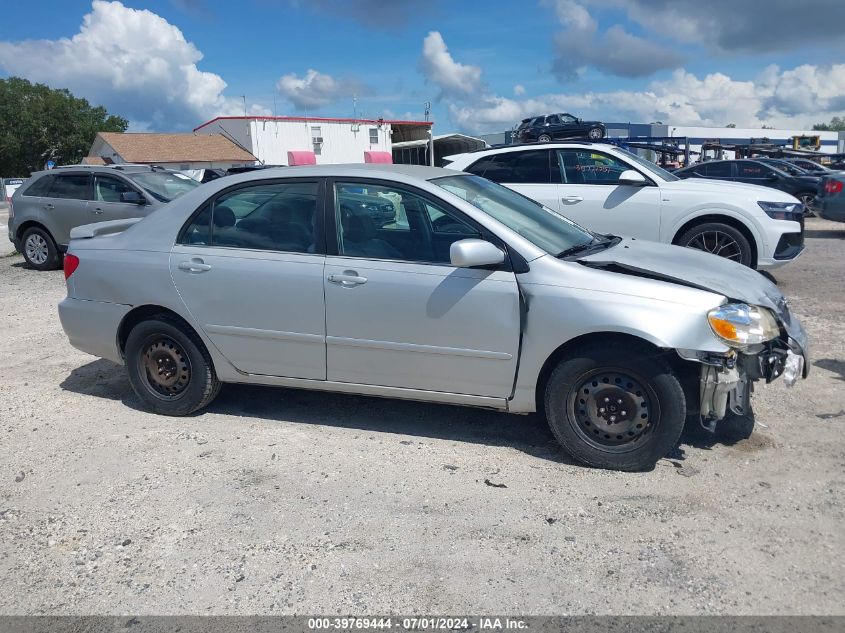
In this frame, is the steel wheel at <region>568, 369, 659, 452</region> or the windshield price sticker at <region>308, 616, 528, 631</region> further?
the steel wheel at <region>568, 369, 659, 452</region>

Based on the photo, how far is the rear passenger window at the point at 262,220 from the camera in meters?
4.63

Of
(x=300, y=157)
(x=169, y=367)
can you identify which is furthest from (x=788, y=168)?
(x=300, y=157)

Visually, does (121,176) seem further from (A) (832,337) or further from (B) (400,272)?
(A) (832,337)

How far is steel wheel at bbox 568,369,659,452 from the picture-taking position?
12.9 feet

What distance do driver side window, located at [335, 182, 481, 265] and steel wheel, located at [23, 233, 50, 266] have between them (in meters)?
9.78

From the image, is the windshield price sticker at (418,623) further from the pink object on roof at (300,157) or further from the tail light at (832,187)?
the pink object on roof at (300,157)

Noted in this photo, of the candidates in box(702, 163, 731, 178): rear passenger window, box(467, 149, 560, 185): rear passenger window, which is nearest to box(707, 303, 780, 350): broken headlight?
box(467, 149, 560, 185): rear passenger window

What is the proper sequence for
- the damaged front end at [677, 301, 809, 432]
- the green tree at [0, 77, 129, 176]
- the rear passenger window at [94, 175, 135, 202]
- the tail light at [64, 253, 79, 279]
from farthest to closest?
the green tree at [0, 77, 129, 176] → the rear passenger window at [94, 175, 135, 202] → the tail light at [64, 253, 79, 279] → the damaged front end at [677, 301, 809, 432]

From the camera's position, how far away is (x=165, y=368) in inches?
198

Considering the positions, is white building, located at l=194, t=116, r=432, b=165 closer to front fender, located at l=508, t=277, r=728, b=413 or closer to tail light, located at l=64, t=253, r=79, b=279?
tail light, located at l=64, t=253, r=79, b=279

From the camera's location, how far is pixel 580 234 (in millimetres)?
4965

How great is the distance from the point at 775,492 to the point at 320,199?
3.15 metres

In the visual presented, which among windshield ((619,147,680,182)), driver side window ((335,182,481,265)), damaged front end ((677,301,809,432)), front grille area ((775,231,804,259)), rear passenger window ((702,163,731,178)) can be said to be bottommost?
damaged front end ((677,301,809,432))

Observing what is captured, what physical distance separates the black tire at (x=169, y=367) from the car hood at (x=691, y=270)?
265 cm
